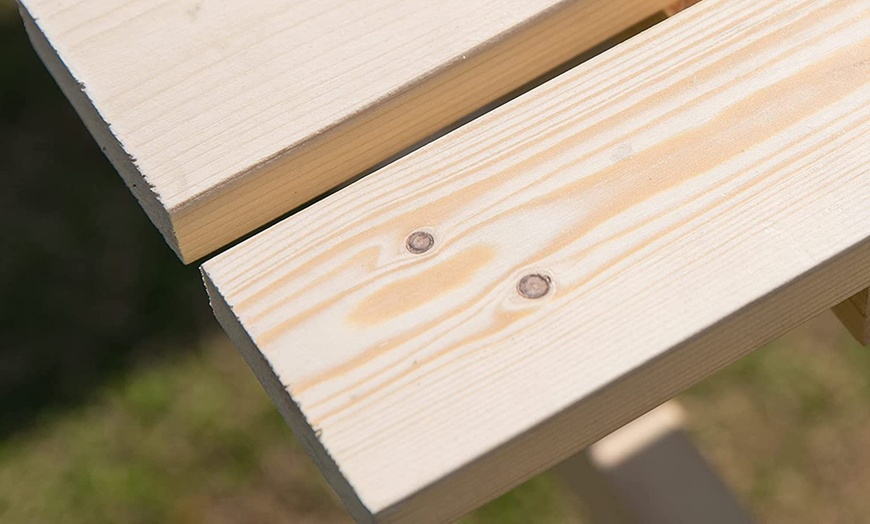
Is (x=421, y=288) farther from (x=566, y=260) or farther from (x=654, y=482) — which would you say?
(x=654, y=482)

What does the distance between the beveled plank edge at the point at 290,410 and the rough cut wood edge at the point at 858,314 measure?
23.8 inches

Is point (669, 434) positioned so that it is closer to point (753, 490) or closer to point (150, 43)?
point (150, 43)

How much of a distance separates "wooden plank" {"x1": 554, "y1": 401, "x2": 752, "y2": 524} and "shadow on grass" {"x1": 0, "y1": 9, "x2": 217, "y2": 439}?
1.91 meters

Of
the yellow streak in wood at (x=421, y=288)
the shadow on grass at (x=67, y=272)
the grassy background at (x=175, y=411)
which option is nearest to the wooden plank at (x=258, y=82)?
the yellow streak in wood at (x=421, y=288)

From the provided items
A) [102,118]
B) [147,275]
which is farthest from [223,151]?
[147,275]

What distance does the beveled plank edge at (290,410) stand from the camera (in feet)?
2.34

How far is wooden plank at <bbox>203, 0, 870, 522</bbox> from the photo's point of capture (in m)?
0.71

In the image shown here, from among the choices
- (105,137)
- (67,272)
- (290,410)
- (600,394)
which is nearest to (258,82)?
(105,137)

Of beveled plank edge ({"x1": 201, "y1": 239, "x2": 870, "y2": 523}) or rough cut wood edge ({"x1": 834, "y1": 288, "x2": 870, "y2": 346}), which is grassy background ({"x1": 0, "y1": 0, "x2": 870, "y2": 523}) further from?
beveled plank edge ({"x1": 201, "y1": 239, "x2": 870, "y2": 523})

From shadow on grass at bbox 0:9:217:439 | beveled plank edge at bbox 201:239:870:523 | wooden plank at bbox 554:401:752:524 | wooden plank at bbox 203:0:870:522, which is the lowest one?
wooden plank at bbox 554:401:752:524

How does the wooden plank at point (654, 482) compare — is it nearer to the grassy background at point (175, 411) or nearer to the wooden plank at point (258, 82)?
the wooden plank at point (258, 82)

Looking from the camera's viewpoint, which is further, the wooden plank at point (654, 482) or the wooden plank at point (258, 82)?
the wooden plank at point (654, 482)

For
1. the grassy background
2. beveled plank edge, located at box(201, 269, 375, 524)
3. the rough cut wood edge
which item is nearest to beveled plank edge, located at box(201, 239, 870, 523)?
beveled plank edge, located at box(201, 269, 375, 524)

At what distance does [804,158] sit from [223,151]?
45 cm
